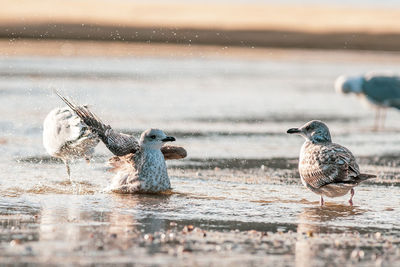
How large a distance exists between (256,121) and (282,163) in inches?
168

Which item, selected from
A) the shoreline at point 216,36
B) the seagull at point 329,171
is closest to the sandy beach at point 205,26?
the shoreline at point 216,36

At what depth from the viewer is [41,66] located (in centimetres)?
2570

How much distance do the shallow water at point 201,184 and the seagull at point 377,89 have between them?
16.4 inches

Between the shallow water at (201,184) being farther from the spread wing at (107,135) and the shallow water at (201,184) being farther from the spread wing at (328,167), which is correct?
the spread wing at (107,135)

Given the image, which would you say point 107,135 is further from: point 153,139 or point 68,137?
point 68,137

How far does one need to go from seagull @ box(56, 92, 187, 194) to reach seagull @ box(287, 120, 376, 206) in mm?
1470

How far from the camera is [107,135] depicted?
970cm

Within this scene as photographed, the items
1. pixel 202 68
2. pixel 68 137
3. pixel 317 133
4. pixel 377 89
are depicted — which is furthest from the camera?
pixel 202 68

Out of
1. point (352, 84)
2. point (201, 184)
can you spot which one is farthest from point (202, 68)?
point (201, 184)

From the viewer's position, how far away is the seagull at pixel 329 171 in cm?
892

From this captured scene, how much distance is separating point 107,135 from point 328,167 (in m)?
2.36

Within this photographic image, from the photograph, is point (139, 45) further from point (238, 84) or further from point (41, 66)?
point (238, 84)

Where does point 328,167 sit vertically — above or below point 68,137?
below

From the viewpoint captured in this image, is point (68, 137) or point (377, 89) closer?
point (68, 137)
